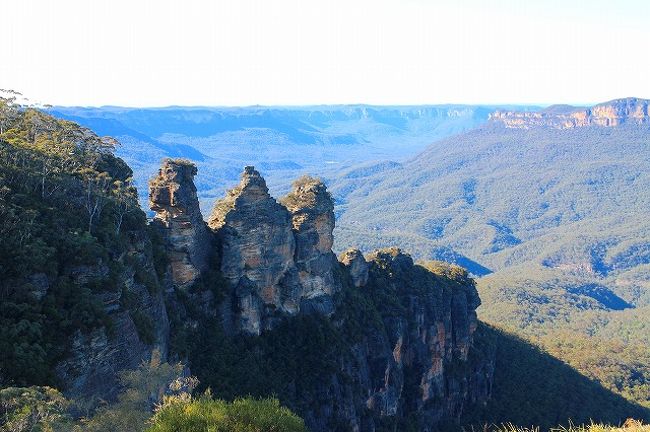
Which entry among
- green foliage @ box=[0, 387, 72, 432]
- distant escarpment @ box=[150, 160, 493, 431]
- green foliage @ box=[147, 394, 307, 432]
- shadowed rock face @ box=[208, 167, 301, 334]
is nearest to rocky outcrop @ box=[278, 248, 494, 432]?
distant escarpment @ box=[150, 160, 493, 431]

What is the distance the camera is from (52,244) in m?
23.3

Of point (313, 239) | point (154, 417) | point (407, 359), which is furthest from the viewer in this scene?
point (407, 359)

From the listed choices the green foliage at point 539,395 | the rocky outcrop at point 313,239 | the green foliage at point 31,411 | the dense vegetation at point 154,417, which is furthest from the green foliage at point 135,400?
the green foliage at point 539,395

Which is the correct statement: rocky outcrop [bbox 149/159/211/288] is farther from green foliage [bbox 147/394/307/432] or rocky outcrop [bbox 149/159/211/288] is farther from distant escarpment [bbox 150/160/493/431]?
green foliage [bbox 147/394/307/432]

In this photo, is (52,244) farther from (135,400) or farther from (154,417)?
(154,417)

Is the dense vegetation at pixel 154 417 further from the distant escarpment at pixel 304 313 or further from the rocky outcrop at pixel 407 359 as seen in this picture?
the rocky outcrop at pixel 407 359

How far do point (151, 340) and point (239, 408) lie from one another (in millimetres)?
11893

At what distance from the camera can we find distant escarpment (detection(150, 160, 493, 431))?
35125 mm

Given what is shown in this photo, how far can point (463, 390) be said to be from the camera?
57.8 metres

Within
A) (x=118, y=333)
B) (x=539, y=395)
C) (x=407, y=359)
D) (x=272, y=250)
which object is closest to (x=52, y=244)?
(x=118, y=333)

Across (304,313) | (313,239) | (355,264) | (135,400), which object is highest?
(135,400)

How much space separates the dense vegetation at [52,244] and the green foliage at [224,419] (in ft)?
21.7

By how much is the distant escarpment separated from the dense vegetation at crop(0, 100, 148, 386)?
539 centimetres

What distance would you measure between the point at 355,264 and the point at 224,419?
122 feet
